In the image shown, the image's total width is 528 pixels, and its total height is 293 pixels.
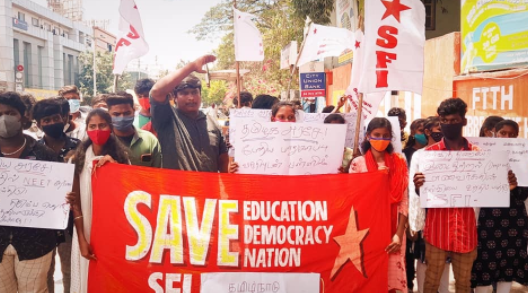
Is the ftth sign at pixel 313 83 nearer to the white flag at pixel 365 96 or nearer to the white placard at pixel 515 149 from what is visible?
the white flag at pixel 365 96

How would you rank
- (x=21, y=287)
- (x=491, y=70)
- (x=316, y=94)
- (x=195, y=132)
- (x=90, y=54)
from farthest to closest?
(x=90, y=54)
(x=316, y=94)
(x=491, y=70)
(x=195, y=132)
(x=21, y=287)

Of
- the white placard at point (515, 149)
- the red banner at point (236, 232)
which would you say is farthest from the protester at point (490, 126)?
the red banner at point (236, 232)

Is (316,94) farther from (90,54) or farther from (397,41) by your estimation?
(90,54)

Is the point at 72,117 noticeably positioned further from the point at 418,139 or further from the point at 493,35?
the point at 493,35

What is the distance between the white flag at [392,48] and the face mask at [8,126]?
8.94ft

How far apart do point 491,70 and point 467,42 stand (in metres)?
0.93

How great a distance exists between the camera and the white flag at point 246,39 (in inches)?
314

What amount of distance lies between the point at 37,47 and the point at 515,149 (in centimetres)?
5460

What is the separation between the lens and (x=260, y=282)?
3279 mm

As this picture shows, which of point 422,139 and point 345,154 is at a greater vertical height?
point 422,139

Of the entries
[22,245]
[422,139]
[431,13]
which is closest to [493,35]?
[422,139]

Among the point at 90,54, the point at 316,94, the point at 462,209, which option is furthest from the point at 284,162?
the point at 90,54

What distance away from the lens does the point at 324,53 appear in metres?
8.57

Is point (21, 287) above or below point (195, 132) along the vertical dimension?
below
